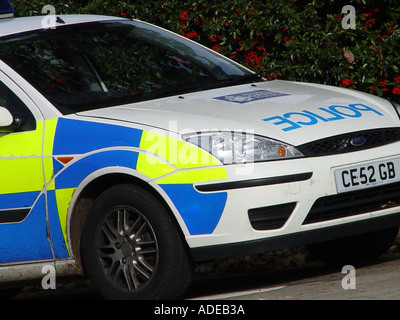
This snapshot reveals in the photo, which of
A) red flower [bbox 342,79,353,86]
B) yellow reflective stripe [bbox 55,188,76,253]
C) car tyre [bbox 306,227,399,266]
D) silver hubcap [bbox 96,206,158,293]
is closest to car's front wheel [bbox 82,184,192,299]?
silver hubcap [bbox 96,206,158,293]

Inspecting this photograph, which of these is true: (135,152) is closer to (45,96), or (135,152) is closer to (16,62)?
(45,96)

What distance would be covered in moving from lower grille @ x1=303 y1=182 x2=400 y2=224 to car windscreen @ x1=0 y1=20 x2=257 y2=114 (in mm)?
1195

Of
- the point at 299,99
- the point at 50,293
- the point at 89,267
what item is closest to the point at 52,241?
the point at 89,267

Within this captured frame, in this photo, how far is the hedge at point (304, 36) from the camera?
7516mm

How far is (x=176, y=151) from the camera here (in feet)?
Result: 15.2

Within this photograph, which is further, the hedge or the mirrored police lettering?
the hedge

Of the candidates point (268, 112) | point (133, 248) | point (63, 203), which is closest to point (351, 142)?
point (268, 112)

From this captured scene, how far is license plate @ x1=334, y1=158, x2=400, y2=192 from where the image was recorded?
4773mm

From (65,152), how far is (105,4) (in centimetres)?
383

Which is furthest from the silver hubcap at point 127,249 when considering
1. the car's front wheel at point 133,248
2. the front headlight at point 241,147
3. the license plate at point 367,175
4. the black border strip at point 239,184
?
the license plate at point 367,175

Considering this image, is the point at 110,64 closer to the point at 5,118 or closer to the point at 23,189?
the point at 5,118

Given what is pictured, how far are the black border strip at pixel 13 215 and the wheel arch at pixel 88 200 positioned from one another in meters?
0.26

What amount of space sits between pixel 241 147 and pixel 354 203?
0.69m

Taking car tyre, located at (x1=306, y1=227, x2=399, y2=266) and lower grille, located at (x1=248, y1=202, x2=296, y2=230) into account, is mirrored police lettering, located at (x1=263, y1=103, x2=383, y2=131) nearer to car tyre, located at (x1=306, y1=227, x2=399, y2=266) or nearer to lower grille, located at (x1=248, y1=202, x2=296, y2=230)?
lower grille, located at (x1=248, y1=202, x2=296, y2=230)
